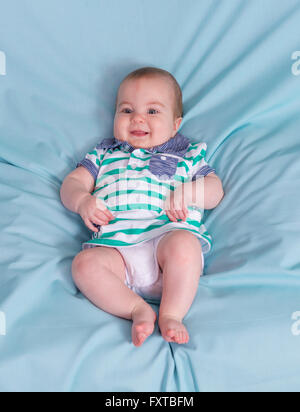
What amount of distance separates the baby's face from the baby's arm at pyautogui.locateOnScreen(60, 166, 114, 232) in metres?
0.18

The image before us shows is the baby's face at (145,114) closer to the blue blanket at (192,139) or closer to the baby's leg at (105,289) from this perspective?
the blue blanket at (192,139)

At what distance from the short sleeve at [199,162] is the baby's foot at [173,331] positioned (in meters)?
0.51

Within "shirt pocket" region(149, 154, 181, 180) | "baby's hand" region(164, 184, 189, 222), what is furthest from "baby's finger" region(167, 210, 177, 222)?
"shirt pocket" region(149, 154, 181, 180)

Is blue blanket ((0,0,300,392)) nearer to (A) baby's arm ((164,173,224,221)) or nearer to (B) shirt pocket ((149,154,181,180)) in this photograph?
(A) baby's arm ((164,173,224,221))

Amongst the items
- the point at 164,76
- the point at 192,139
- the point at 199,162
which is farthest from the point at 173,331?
the point at 164,76

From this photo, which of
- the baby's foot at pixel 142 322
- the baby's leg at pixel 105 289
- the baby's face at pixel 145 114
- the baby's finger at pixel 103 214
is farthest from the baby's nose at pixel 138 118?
the baby's foot at pixel 142 322

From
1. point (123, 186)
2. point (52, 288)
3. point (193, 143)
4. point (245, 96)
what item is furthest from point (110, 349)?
point (245, 96)

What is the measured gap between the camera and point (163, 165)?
53.8 inches

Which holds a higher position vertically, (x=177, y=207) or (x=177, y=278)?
(x=177, y=207)

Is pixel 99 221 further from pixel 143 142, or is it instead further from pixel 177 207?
pixel 143 142

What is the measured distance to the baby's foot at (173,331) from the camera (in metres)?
0.97

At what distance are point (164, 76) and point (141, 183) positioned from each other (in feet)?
1.27

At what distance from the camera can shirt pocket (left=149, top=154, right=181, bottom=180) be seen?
1350mm

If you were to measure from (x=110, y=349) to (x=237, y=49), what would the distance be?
3.59 feet
